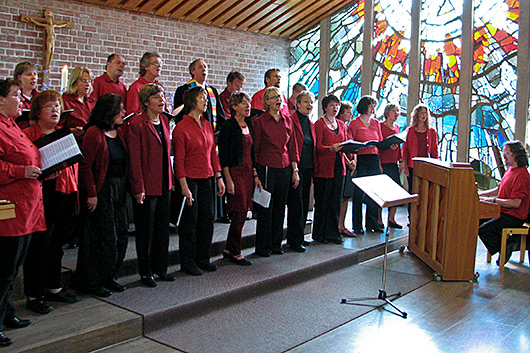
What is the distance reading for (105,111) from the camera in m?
3.41

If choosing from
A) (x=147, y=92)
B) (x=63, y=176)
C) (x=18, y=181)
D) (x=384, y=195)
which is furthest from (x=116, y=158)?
(x=384, y=195)

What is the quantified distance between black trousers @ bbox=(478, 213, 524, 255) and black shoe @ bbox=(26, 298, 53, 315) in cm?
398

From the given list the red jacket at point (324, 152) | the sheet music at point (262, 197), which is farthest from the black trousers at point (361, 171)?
the sheet music at point (262, 197)

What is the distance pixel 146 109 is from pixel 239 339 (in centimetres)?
165

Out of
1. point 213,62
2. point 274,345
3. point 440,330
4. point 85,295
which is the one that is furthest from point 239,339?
point 213,62

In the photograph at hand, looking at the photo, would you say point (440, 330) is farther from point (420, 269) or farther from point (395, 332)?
point (420, 269)

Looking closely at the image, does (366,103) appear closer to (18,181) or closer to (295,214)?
(295,214)

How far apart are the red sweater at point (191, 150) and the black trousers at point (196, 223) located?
0.26 feet

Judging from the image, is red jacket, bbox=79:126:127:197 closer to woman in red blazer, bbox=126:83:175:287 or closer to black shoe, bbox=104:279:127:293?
woman in red blazer, bbox=126:83:175:287

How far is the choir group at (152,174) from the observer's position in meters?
2.98

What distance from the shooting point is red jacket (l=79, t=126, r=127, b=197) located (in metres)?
3.37

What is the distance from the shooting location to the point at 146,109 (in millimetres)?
3748

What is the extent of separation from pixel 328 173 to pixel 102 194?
245 centimetres

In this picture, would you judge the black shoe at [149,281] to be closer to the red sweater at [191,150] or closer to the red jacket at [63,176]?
the red sweater at [191,150]
